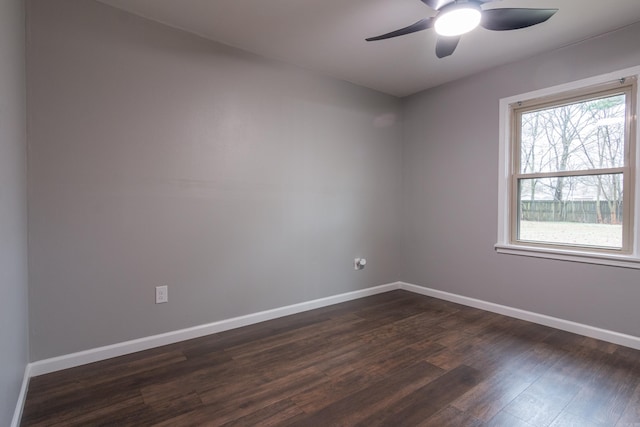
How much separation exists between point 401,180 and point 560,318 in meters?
2.19

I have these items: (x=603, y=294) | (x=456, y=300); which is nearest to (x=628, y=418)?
(x=603, y=294)

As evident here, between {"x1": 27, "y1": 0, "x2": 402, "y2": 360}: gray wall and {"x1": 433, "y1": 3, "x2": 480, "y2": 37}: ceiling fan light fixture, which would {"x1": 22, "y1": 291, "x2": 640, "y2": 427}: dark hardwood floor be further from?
{"x1": 433, "y1": 3, "x2": 480, "y2": 37}: ceiling fan light fixture

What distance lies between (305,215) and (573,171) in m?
2.44

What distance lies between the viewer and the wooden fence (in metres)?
2.53

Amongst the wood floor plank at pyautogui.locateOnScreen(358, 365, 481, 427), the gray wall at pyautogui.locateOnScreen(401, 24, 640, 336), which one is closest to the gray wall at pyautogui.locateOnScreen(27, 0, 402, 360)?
the gray wall at pyautogui.locateOnScreen(401, 24, 640, 336)

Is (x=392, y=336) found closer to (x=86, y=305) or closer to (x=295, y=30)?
(x=86, y=305)

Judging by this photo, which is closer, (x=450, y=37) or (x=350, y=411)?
(x=350, y=411)

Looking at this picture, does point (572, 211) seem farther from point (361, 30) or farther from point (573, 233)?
point (361, 30)

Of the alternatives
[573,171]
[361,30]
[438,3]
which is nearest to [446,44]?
[438,3]

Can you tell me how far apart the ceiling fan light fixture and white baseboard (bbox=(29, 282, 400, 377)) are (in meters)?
2.61

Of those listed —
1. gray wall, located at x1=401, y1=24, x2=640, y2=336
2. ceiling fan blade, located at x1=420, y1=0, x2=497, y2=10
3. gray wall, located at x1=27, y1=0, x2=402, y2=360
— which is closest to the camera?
ceiling fan blade, located at x1=420, y1=0, x2=497, y2=10

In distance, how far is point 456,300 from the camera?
349 cm

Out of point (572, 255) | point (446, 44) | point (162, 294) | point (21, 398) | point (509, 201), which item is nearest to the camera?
point (21, 398)

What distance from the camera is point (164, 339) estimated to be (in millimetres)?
2410
